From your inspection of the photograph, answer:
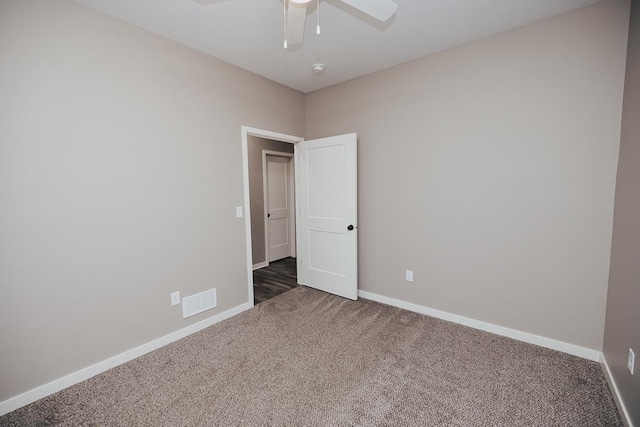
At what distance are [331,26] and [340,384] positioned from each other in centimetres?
269

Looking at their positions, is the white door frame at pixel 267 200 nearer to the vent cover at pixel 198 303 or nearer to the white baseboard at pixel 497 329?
the vent cover at pixel 198 303

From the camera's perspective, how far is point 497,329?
2.50m

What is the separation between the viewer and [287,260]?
207 inches

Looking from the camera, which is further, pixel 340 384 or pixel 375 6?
pixel 340 384

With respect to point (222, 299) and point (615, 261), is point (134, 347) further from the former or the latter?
point (615, 261)

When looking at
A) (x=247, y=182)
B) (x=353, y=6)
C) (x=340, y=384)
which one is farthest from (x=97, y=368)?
(x=353, y=6)

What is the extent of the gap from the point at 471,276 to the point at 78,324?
324 centimetres

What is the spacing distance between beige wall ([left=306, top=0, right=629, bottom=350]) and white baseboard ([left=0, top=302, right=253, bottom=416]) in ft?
6.61

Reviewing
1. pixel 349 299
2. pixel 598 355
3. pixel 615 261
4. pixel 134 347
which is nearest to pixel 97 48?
pixel 134 347

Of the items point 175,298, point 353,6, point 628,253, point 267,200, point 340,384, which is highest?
point 353,6

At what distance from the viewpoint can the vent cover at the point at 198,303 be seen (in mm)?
2559

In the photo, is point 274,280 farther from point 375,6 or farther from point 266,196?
point 375,6

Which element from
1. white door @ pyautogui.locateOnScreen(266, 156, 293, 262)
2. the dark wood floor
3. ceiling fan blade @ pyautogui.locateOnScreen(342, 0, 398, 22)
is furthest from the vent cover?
ceiling fan blade @ pyautogui.locateOnScreen(342, 0, 398, 22)

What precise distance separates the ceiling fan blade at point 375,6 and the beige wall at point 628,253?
5.22 ft
